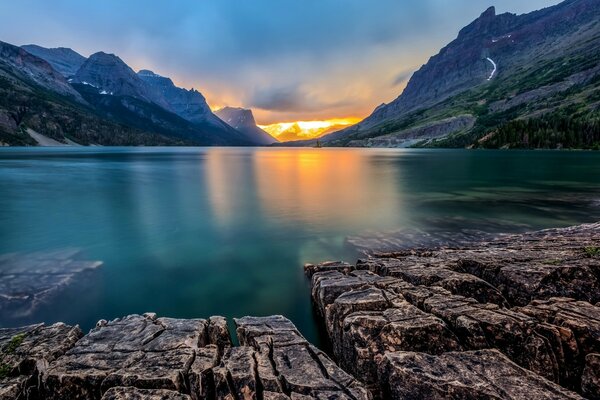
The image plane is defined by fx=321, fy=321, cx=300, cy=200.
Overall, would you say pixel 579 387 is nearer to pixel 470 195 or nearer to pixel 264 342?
pixel 264 342

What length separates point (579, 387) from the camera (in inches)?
285

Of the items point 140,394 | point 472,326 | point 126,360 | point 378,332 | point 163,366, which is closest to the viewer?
point 140,394

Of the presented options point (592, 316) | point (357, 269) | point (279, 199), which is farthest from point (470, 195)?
point (592, 316)

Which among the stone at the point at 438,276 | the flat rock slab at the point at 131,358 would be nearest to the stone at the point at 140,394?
the flat rock slab at the point at 131,358

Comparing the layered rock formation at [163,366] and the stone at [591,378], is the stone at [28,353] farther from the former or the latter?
the stone at [591,378]

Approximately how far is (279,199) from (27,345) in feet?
115

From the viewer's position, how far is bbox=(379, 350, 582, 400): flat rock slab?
6039 millimetres

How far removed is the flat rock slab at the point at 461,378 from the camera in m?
6.04

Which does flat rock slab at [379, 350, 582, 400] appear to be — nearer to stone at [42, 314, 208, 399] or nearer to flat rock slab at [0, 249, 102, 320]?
stone at [42, 314, 208, 399]

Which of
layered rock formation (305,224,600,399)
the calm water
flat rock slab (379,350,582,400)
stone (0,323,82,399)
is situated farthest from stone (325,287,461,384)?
stone (0,323,82,399)

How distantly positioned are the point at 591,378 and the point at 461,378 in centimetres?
311

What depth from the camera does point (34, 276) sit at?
53.7 ft

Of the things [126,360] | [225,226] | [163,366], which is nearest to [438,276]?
[163,366]

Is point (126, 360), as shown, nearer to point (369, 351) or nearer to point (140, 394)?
point (140, 394)
